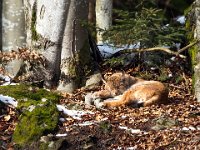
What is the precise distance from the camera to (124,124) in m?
7.67

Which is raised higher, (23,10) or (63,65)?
(23,10)

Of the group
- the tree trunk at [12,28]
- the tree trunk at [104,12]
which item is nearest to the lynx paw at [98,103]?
the tree trunk at [12,28]

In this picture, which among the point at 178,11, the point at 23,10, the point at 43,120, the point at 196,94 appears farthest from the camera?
the point at 178,11

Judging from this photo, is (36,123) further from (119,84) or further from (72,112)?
(119,84)

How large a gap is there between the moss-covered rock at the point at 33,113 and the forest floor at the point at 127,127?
0.14m

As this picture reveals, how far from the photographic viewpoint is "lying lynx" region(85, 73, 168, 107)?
8.62 m

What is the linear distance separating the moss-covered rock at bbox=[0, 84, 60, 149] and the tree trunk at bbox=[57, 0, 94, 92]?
3.27ft

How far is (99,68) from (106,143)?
335 cm

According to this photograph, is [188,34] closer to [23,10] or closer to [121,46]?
[121,46]

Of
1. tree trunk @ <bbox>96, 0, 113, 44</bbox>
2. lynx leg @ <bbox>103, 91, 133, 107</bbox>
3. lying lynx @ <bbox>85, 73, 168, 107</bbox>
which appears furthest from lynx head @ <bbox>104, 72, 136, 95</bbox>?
tree trunk @ <bbox>96, 0, 113, 44</bbox>

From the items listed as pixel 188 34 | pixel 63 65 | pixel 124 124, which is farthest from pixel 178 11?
pixel 124 124

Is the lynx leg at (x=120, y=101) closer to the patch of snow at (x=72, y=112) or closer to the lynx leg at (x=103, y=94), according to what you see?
the lynx leg at (x=103, y=94)

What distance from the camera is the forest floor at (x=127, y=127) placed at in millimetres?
6990

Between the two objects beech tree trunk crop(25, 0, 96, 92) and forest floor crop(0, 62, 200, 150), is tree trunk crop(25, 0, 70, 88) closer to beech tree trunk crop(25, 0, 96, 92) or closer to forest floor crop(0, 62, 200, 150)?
beech tree trunk crop(25, 0, 96, 92)
